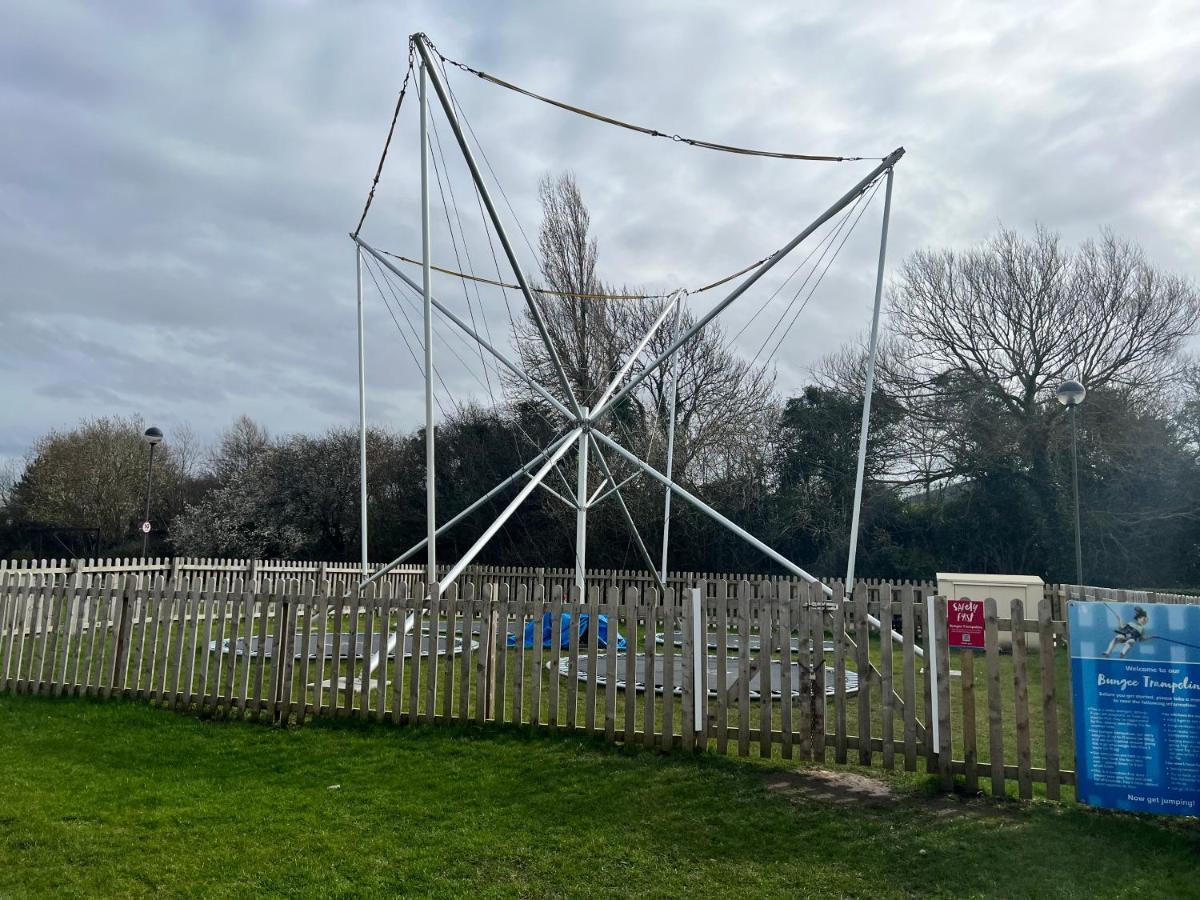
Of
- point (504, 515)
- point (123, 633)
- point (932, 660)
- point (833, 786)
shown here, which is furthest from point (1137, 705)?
point (123, 633)

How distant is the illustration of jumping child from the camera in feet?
16.0

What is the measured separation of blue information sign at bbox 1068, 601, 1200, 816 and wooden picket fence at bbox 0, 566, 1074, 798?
25 centimetres

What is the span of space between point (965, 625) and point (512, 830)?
331cm

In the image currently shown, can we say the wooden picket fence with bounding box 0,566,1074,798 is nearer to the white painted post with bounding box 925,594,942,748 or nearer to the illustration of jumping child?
the white painted post with bounding box 925,594,942,748

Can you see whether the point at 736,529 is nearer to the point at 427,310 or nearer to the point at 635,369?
the point at 427,310

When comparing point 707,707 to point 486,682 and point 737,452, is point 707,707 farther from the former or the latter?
point 737,452

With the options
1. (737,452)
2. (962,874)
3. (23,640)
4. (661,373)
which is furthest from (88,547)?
(962,874)

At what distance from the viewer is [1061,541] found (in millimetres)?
22766

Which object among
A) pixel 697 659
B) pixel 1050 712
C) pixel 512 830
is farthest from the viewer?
pixel 697 659

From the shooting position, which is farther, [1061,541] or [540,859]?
[1061,541]

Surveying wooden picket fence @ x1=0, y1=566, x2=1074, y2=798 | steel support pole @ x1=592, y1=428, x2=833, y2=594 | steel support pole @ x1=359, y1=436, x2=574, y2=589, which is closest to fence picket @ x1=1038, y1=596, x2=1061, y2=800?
wooden picket fence @ x1=0, y1=566, x2=1074, y2=798

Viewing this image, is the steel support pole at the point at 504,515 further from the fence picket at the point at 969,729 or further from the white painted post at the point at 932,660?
the fence picket at the point at 969,729

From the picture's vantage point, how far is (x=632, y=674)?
6.23m

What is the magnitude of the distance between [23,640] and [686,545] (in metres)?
20.5
